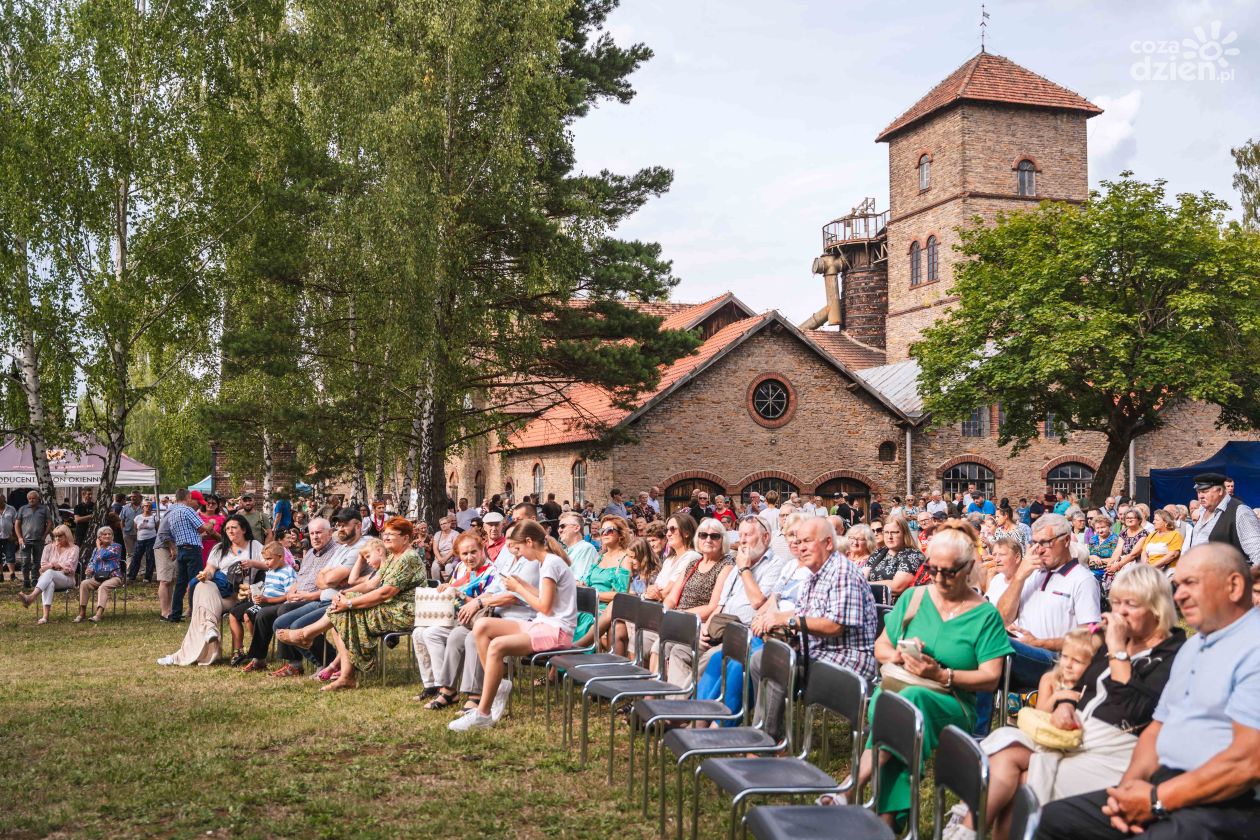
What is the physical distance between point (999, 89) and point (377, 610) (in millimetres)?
40679

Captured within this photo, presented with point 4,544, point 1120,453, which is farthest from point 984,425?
point 4,544

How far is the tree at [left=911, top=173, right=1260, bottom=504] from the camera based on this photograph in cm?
3064

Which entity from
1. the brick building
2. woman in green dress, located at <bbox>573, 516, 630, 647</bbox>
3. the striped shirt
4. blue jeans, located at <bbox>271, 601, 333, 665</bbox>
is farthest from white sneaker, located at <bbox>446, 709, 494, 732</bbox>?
the brick building

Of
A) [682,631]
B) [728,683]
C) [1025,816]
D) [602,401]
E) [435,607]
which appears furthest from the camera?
[602,401]

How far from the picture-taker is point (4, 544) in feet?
71.7

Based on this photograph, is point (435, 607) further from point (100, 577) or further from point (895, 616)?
point (100, 577)

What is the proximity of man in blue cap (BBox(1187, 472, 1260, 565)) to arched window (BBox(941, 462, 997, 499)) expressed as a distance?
22856mm

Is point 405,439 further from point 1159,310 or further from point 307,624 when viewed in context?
point 1159,310

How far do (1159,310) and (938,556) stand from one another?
30.1 meters

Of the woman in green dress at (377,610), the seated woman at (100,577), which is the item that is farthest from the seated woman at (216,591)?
the seated woman at (100,577)

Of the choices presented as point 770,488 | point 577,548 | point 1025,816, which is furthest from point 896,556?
point 770,488

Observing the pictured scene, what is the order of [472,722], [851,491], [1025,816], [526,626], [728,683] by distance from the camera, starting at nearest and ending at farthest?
[1025,816]
[728,683]
[472,722]
[526,626]
[851,491]

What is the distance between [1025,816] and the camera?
11.8 feet

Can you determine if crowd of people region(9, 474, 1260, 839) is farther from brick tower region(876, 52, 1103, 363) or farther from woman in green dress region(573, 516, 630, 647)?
brick tower region(876, 52, 1103, 363)
